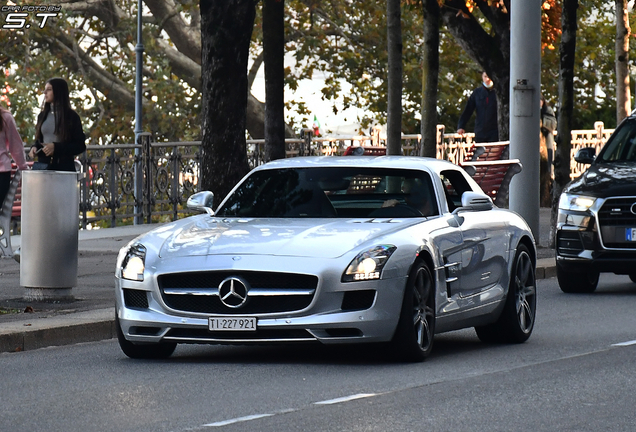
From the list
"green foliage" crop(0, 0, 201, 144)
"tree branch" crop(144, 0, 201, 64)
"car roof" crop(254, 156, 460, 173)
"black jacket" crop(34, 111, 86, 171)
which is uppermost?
"tree branch" crop(144, 0, 201, 64)

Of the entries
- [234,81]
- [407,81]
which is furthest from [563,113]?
[407,81]

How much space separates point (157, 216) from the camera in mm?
25750

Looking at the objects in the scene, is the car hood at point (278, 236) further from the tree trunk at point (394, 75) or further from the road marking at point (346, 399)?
the tree trunk at point (394, 75)

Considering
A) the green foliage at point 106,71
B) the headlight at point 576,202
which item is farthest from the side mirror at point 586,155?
the green foliage at point 106,71

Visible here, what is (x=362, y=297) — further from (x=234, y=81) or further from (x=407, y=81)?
(x=407, y=81)

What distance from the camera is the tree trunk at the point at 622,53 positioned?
30.5 metres

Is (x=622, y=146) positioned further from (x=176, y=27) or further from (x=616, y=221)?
(x=176, y=27)

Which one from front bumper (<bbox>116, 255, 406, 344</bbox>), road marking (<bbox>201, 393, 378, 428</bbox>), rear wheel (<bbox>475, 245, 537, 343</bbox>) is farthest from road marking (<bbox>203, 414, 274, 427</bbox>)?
rear wheel (<bbox>475, 245, 537, 343</bbox>)

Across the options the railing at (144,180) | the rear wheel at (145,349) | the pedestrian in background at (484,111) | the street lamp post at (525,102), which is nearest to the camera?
the rear wheel at (145,349)

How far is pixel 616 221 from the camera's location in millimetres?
15242

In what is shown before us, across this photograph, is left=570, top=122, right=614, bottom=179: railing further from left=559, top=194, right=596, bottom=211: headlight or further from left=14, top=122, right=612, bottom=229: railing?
left=559, top=194, right=596, bottom=211: headlight

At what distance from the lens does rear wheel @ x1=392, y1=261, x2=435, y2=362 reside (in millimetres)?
9750

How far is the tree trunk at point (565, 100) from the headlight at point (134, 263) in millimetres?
10919

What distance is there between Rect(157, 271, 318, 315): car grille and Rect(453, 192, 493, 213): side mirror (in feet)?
5.70
